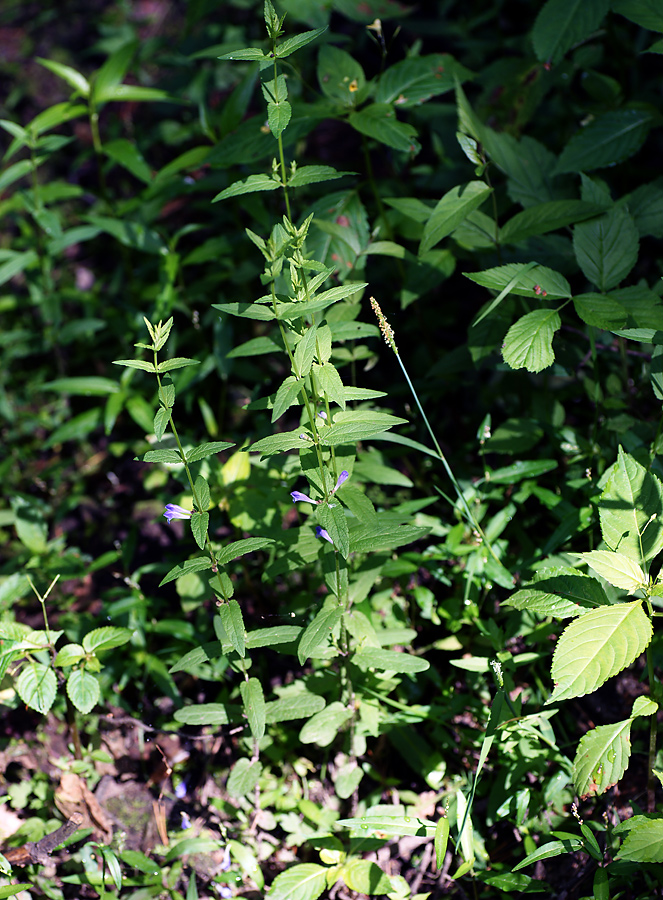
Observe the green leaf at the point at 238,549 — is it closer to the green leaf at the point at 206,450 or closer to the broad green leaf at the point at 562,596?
the green leaf at the point at 206,450

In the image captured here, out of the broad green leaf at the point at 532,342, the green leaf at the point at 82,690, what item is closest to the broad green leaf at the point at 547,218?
the broad green leaf at the point at 532,342

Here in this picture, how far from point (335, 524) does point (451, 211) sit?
1.10 meters

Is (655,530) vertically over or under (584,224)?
under

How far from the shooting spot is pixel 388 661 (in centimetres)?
181

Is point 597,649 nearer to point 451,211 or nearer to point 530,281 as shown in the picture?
point 530,281

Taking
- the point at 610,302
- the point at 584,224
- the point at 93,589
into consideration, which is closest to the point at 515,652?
the point at 610,302

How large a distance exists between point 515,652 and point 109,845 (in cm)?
136

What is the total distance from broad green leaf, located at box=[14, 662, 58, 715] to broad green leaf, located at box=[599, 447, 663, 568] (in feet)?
5.00

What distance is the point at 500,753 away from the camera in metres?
1.97

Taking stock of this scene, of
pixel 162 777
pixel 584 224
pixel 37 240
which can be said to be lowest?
pixel 162 777

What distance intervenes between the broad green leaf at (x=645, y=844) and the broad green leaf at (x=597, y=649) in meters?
0.36

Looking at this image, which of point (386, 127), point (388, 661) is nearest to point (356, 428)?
point (388, 661)

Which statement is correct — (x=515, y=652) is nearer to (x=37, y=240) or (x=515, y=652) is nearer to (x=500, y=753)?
(x=500, y=753)

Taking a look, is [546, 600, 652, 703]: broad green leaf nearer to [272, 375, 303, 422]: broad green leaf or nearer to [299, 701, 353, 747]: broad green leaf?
[299, 701, 353, 747]: broad green leaf
